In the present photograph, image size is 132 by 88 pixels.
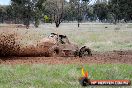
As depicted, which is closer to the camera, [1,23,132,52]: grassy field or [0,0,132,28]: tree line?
[1,23,132,52]: grassy field

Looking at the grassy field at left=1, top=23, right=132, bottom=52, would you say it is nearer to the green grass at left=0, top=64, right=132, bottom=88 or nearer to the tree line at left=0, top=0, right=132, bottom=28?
Answer: the green grass at left=0, top=64, right=132, bottom=88

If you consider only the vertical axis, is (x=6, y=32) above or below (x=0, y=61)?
above

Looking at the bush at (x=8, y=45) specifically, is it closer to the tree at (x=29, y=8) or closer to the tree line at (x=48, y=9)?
the tree line at (x=48, y=9)

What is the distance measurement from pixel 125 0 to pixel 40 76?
47241mm

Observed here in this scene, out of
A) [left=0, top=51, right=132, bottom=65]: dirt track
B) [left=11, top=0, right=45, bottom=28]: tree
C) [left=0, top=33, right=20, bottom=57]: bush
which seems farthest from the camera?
[left=11, top=0, right=45, bottom=28]: tree

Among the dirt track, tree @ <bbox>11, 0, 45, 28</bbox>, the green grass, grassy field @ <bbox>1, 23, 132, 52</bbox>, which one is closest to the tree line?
tree @ <bbox>11, 0, 45, 28</bbox>

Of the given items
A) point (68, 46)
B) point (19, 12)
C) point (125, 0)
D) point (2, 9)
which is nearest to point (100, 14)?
point (2, 9)

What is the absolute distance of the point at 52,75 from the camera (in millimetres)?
11336

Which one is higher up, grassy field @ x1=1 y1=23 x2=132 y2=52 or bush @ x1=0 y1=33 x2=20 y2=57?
bush @ x1=0 y1=33 x2=20 y2=57

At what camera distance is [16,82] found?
10141 millimetres

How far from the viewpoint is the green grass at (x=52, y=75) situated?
9.88 m

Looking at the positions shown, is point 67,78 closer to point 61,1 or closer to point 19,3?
point 19,3

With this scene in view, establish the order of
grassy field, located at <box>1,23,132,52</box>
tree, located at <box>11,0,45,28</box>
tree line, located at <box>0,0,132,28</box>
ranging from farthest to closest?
tree, located at <box>11,0,45,28</box>
tree line, located at <box>0,0,132,28</box>
grassy field, located at <box>1,23,132,52</box>

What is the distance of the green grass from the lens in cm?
988
